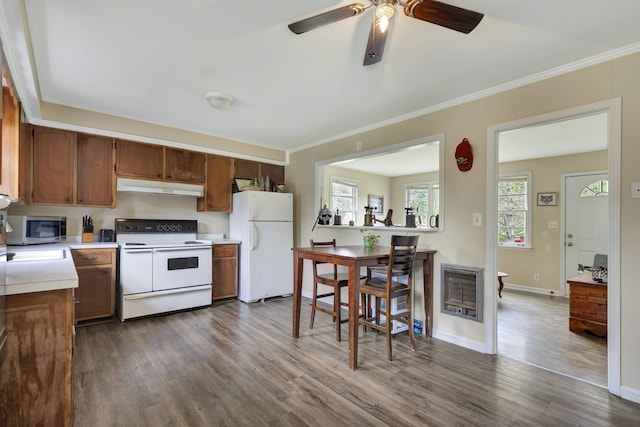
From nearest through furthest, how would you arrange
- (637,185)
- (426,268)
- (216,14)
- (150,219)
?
(216,14)
(637,185)
(426,268)
(150,219)

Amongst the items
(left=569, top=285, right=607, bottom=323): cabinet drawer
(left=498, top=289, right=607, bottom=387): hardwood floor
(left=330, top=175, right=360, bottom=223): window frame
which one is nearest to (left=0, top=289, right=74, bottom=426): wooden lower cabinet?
(left=498, top=289, right=607, bottom=387): hardwood floor

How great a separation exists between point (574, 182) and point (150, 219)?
22.0 ft

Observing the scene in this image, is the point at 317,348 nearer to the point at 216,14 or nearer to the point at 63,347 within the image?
the point at 63,347

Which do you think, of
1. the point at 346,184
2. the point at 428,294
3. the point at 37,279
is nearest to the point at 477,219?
the point at 428,294

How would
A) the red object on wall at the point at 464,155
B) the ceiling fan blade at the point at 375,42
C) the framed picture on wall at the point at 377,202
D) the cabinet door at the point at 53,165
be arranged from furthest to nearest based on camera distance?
the framed picture on wall at the point at 377,202 < the cabinet door at the point at 53,165 < the red object on wall at the point at 464,155 < the ceiling fan blade at the point at 375,42

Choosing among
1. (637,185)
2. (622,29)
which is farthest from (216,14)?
(637,185)

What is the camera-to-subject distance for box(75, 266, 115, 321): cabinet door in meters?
3.30

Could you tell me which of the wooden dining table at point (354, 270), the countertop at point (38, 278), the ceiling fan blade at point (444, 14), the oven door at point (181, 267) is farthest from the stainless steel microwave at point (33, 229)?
the ceiling fan blade at point (444, 14)

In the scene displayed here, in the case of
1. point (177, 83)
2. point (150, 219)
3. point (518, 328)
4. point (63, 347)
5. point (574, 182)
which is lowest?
point (518, 328)

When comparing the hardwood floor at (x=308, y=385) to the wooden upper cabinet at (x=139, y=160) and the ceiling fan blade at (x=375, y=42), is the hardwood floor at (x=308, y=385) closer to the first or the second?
the wooden upper cabinet at (x=139, y=160)

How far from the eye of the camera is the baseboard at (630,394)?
6.75 feet

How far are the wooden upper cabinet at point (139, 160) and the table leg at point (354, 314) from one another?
305 cm

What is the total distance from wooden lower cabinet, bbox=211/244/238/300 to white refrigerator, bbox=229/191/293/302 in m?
0.10

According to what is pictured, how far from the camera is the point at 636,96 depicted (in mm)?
2129
